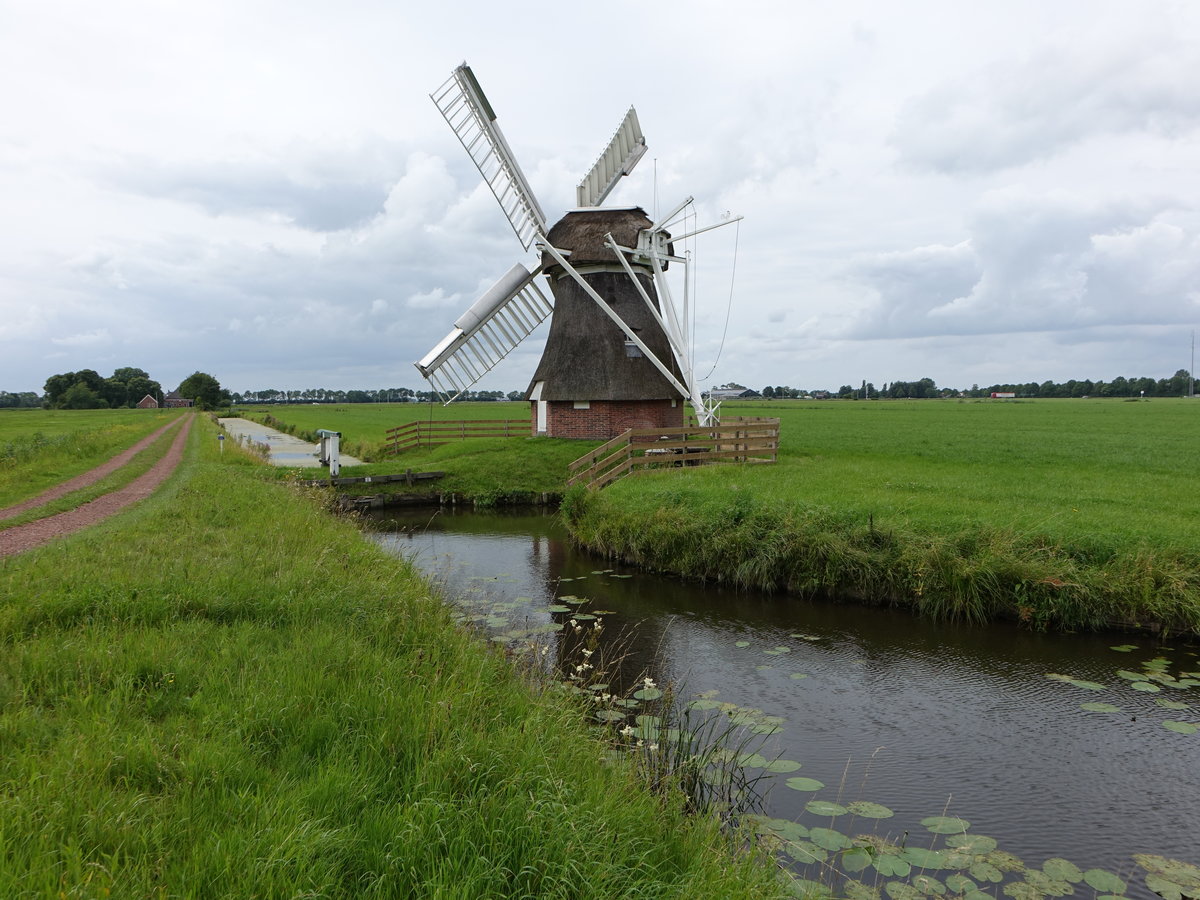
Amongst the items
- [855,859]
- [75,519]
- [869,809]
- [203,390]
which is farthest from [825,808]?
[203,390]

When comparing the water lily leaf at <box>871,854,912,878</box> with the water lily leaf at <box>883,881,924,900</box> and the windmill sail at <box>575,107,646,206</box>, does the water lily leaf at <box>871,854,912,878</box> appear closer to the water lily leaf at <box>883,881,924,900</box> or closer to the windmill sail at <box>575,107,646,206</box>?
the water lily leaf at <box>883,881,924,900</box>

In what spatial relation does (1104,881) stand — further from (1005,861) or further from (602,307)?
(602,307)

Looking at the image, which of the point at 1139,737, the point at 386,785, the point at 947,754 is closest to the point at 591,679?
the point at 947,754

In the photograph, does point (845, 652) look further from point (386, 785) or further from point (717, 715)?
point (386, 785)

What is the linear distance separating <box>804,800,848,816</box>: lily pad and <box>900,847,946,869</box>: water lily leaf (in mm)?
472

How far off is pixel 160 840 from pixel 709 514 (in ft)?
31.3

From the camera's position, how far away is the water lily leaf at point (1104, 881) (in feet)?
13.4

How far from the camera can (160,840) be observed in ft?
8.89

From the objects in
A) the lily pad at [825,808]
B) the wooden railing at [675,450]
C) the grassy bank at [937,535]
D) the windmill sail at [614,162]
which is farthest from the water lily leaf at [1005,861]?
the windmill sail at [614,162]

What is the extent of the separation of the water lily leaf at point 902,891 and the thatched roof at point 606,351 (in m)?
17.9

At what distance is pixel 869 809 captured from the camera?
15.9ft

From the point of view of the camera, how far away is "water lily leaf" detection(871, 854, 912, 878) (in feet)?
13.5

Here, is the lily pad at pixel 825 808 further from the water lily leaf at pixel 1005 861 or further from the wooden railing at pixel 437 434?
the wooden railing at pixel 437 434

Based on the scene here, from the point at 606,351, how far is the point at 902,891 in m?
18.6
